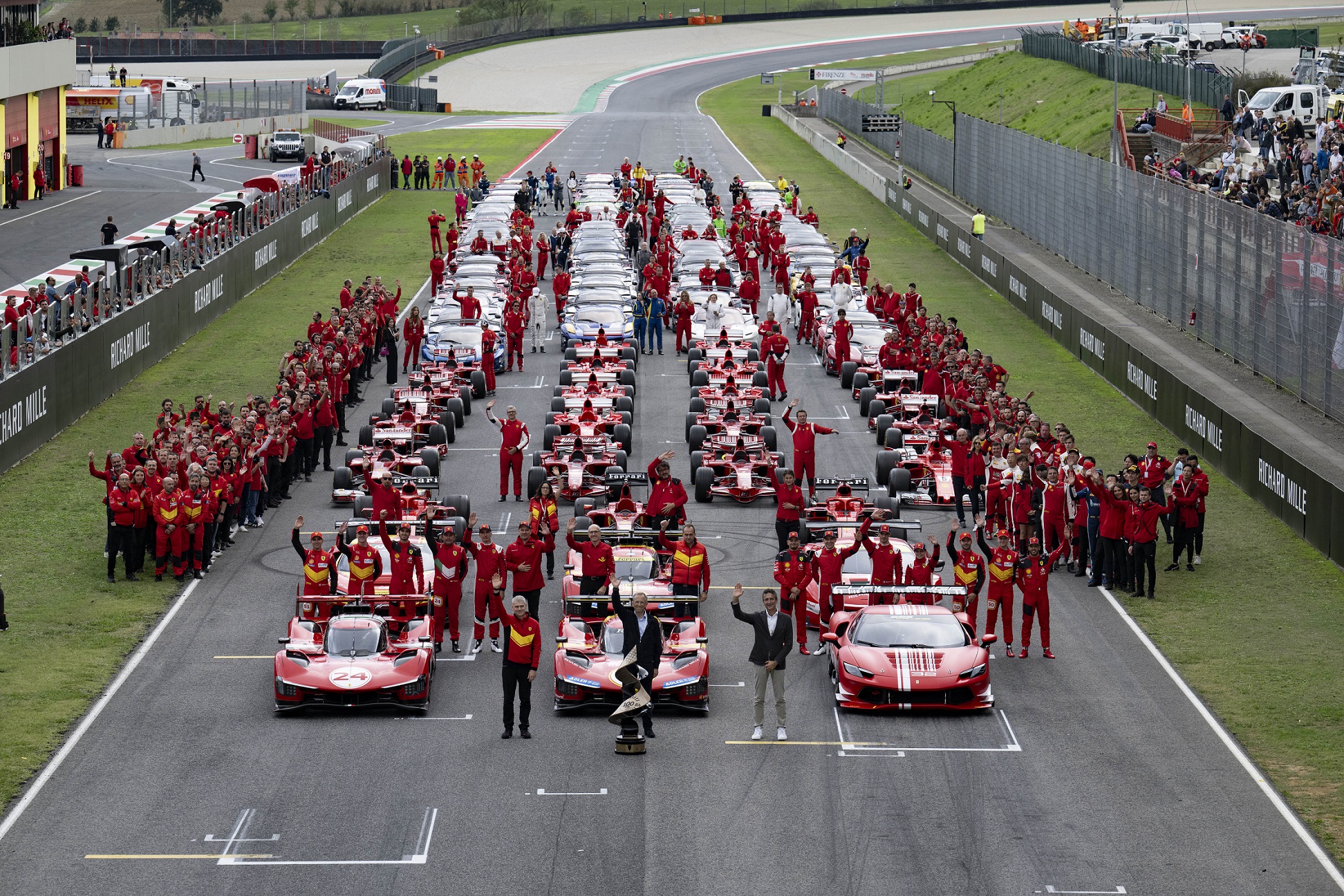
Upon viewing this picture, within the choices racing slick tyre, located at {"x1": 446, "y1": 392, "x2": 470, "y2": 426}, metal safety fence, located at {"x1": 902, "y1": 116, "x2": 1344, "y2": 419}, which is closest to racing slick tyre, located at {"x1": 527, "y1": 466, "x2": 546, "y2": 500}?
racing slick tyre, located at {"x1": 446, "y1": 392, "x2": 470, "y2": 426}

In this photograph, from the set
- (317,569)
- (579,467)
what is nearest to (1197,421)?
(579,467)

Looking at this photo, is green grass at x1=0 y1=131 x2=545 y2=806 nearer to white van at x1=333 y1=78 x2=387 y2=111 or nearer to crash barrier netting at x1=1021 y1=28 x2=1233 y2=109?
crash barrier netting at x1=1021 y1=28 x2=1233 y2=109

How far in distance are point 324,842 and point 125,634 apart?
7.20 m

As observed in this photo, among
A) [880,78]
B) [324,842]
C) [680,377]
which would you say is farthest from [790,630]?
[880,78]

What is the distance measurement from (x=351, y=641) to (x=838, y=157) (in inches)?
2687

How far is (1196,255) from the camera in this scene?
38.5 m

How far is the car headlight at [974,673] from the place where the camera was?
18.4 meters

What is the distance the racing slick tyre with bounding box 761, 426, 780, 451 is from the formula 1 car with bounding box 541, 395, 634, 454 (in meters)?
2.23

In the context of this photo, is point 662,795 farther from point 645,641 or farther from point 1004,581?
point 1004,581

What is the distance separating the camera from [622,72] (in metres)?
132

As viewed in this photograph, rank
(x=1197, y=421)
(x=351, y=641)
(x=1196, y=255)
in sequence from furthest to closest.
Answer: (x=1196, y=255) → (x=1197, y=421) → (x=351, y=641)

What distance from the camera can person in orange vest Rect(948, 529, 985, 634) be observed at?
20.5 meters

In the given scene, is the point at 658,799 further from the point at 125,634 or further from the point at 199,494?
the point at 199,494

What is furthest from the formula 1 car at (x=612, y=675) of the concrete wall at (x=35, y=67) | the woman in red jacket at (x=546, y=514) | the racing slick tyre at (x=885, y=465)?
the concrete wall at (x=35, y=67)
